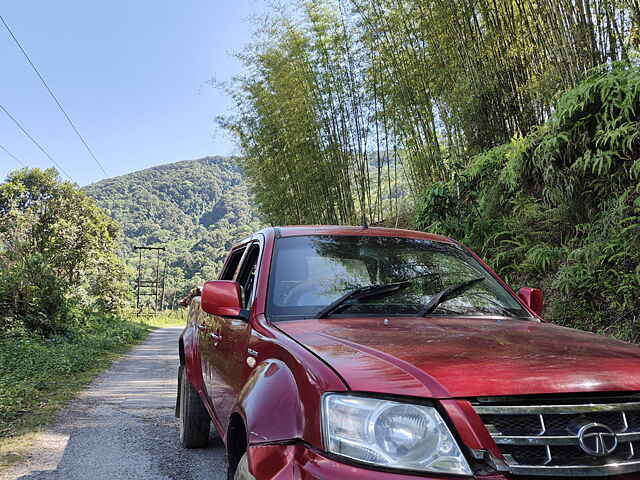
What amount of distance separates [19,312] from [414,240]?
1046 centimetres

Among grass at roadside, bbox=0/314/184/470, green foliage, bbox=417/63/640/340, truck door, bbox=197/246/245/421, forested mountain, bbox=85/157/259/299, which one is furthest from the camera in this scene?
forested mountain, bbox=85/157/259/299

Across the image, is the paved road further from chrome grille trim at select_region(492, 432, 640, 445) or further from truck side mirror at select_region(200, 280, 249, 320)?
chrome grille trim at select_region(492, 432, 640, 445)

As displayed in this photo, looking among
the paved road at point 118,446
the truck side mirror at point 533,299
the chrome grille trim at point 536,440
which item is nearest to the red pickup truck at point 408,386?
the chrome grille trim at point 536,440

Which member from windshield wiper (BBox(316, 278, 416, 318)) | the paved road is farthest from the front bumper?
the paved road

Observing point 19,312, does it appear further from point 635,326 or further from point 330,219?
point 635,326

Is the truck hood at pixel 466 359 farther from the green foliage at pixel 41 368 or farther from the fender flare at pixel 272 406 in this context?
the green foliage at pixel 41 368

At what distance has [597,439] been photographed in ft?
4.70

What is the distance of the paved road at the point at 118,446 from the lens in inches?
137

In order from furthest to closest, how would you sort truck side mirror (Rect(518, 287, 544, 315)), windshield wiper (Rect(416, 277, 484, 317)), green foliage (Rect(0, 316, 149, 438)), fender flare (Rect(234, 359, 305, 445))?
1. green foliage (Rect(0, 316, 149, 438))
2. truck side mirror (Rect(518, 287, 544, 315))
3. windshield wiper (Rect(416, 277, 484, 317))
4. fender flare (Rect(234, 359, 305, 445))

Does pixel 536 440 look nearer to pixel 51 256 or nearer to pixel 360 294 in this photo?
pixel 360 294

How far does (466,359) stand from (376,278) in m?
1.11

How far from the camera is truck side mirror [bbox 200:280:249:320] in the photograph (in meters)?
2.43

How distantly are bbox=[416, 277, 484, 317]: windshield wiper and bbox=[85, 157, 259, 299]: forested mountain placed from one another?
59.4 m

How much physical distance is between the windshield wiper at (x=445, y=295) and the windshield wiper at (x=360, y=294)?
6.3 inches
